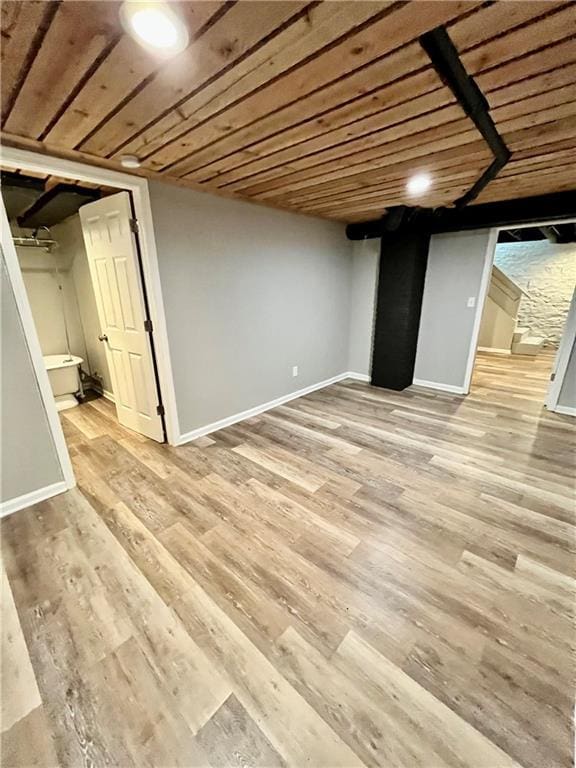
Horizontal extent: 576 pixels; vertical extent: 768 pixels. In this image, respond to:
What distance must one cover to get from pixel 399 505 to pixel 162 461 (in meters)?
1.94

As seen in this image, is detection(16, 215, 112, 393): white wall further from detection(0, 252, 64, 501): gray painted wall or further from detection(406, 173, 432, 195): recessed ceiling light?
detection(406, 173, 432, 195): recessed ceiling light

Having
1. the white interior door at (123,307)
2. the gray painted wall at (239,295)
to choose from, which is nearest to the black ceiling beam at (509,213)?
the gray painted wall at (239,295)

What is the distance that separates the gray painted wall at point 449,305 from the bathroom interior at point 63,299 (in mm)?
Answer: 4312

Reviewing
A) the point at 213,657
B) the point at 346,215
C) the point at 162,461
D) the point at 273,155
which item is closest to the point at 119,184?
the point at 273,155

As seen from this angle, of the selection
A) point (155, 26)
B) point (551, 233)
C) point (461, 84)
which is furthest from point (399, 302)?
point (551, 233)

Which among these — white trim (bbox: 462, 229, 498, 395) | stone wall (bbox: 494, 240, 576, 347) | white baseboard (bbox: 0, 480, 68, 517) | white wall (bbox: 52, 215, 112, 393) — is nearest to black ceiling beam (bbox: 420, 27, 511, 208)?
white trim (bbox: 462, 229, 498, 395)

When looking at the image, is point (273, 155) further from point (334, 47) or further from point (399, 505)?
point (399, 505)

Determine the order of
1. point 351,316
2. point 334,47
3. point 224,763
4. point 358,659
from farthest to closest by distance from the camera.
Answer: point 351,316, point 358,659, point 334,47, point 224,763

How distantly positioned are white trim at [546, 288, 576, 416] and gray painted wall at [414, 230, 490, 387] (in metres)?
0.91

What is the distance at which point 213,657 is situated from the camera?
1270 millimetres

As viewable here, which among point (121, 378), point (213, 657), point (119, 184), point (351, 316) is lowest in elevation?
point (213, 657)

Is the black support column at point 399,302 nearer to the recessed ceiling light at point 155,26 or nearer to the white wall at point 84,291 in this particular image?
the recessed ceiling light at point 155,26

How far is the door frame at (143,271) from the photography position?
188 cm

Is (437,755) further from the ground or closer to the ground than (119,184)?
closer to the ground
